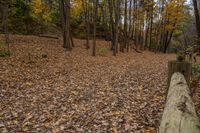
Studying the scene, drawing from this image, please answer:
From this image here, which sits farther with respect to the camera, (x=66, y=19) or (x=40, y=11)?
(x=40, y=11)

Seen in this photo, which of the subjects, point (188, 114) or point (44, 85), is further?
point (44, 85)

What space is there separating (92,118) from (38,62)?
9.33m

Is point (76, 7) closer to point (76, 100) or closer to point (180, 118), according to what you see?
point (76, 100)

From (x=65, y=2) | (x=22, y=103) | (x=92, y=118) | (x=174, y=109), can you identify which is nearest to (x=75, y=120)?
(x=92, y=118)

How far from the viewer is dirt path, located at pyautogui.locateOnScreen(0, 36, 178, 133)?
19.2 feet

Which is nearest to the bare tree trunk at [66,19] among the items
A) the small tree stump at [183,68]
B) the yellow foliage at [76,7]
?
the yellow foliage at [76,7]

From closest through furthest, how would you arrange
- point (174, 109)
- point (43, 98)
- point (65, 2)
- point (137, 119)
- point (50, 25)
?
1. point (174, 109)
2. point (137, 119)
3. point (43, 98)
4. point (65, 2)
5. point (50, 25)

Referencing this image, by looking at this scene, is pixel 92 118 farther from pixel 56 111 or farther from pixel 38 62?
pixel 38 62

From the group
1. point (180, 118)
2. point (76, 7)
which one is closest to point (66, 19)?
point (76, 7)

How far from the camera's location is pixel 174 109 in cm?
256

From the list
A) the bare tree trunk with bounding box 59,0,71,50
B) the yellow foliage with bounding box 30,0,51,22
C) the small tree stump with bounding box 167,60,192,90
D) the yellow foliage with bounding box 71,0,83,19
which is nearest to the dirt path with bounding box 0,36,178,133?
the small tree stump with bounding box 167,60,192,90

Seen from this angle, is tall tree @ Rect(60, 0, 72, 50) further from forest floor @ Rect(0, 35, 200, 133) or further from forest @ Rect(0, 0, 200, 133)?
forest floor @ Rect(0, 35, 200, 133)

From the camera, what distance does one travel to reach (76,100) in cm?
791

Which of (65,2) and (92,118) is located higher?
(65,2)
